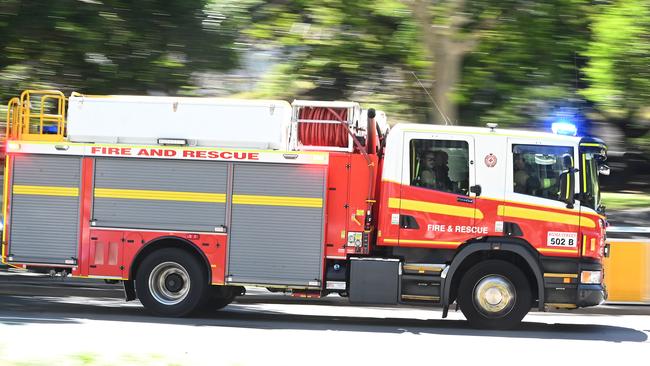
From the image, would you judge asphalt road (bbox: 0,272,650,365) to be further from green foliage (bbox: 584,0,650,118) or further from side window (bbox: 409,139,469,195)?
green foliage (bbox: 584,0,650,118)

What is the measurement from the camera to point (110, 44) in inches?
735

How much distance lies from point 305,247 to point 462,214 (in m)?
2.05

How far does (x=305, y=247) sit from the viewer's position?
11.2m

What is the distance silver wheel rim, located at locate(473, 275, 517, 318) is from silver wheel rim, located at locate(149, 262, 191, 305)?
12.5 ft

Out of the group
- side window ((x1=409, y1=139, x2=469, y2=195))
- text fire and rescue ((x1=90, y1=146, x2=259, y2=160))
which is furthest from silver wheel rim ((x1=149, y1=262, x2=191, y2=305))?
side window ((x1=409, y1=139, x2=469, y2=195))

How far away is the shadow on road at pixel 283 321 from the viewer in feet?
36.4

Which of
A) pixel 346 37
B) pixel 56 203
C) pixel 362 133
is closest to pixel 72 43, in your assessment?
pixel 346 37

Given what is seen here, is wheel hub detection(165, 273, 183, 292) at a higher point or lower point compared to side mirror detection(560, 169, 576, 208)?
lower

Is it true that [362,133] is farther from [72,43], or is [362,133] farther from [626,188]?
[626,188]

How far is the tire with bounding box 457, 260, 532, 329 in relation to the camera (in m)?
11.1

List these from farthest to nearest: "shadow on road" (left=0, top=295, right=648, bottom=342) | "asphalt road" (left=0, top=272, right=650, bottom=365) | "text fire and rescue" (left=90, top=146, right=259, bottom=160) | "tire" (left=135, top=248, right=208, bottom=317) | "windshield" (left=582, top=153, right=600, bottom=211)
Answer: "tire" (left=135, top=248, right=208, bottom=317) < "text fire and rescue" (left=90, top=146, right=259, bottom=160) < "shadow on road" (left=0, top=295, right=648, bottom=342) < "windshield" (left=582, top=153, right=600, bottom=211) < "asphalt road" (left=0, top=272, right=650, bottom=365)

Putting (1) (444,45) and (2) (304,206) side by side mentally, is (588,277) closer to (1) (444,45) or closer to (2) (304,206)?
(2) (304,206)

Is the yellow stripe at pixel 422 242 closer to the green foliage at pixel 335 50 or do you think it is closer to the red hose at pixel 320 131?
the red hose at pixel 320 131

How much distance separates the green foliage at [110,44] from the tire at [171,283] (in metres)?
8.31
